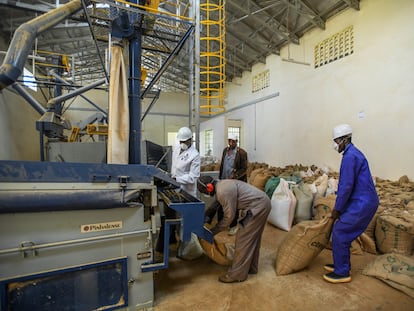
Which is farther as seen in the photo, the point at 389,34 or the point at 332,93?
the point at 332,93

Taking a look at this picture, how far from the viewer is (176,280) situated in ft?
6.74

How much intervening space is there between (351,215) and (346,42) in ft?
13.0

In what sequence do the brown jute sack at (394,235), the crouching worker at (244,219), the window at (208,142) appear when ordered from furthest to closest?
the window at (208,142) → the brown jute sack at (394,235) → the crouching worker at (244,219)

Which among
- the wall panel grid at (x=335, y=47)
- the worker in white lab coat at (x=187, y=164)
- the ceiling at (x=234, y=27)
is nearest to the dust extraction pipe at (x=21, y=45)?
the ceiling at (x=234, y=27)

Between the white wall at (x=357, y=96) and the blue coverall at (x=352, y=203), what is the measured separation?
2.23 metres

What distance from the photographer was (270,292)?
1869 mm

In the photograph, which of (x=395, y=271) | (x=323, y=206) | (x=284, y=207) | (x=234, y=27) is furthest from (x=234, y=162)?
(x=234, y=27)

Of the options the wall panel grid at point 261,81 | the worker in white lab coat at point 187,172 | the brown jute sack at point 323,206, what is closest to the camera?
the worker in white lab coat at point 187,172

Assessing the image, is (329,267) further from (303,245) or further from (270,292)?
(270,292)

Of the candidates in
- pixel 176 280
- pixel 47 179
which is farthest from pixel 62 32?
pixel 176 280

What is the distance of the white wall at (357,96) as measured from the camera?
349cm

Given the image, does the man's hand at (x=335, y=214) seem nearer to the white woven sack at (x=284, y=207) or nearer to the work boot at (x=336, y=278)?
the work boot at (x=336, y=278)

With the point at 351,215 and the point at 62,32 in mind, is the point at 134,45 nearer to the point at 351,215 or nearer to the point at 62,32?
the point at 351,215

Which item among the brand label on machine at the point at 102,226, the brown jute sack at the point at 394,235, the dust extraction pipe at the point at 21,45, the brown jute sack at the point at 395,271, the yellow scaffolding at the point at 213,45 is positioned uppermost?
the yellow scaffolding at the point at 213,45
